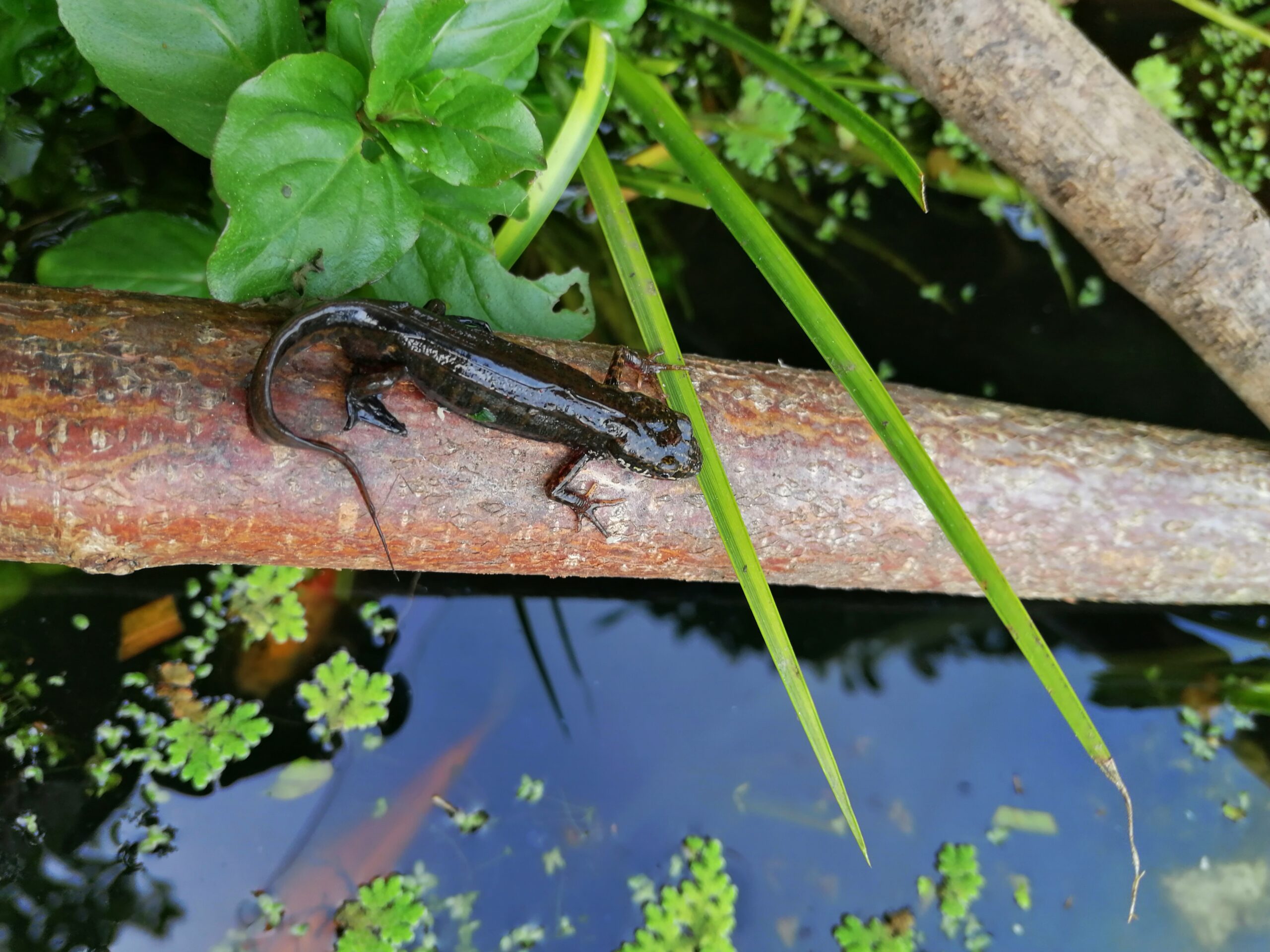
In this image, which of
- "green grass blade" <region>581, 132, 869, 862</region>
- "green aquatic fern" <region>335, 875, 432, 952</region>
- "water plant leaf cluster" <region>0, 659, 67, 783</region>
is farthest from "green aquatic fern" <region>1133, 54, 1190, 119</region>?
"water plant leaf cluster" <region>0, 659, 67, 783</region>

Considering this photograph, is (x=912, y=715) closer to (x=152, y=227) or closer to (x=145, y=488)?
(x=145, y=488)

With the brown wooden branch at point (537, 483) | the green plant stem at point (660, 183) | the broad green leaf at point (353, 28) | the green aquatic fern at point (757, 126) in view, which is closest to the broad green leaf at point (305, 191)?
the broad green leaf at point (353, 28)

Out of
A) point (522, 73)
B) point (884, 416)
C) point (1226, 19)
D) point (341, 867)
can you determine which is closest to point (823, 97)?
point (522, 73)

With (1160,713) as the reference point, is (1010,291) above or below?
above

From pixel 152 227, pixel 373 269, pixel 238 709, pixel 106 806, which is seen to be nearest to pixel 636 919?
pixel 238 709

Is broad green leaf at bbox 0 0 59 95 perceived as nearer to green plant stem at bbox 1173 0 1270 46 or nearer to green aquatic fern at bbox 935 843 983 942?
green plant stem at bbox 1173 0 1270 46

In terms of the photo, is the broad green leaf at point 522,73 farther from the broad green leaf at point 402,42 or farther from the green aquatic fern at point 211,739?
the green aquatic fern at point 211,739
